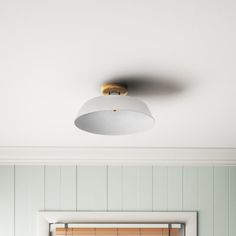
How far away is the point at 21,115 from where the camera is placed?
231cm

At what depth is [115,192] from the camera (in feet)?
11.4

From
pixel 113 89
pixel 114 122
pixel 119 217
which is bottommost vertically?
pixel 119 217

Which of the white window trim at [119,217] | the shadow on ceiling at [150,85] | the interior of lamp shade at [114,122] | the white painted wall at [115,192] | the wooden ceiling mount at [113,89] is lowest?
the white window trim at [119,217]

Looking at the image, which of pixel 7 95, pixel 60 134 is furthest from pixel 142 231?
pixel 7 95

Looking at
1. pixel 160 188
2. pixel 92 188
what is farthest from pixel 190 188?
pixel 92 188

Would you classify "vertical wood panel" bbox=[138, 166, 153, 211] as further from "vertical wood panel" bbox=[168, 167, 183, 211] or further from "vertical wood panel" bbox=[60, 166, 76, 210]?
"vertical wood panel" bbox=[60, 166, 76, 210]

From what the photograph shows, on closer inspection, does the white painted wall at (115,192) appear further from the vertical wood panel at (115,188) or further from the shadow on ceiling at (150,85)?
the shadow on ceiling at (150,85)

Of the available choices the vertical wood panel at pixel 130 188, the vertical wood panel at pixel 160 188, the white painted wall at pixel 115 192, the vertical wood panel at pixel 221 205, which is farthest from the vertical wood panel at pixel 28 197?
the vertical wood panel at pixel 221 205

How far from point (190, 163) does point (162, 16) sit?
2514 millimetres

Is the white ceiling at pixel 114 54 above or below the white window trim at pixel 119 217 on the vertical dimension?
above

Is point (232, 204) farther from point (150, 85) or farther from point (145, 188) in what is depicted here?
point (150, 85)

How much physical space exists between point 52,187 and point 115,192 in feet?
1.82

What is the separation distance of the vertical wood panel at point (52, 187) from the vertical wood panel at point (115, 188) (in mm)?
447

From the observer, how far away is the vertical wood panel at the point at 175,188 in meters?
3.46
